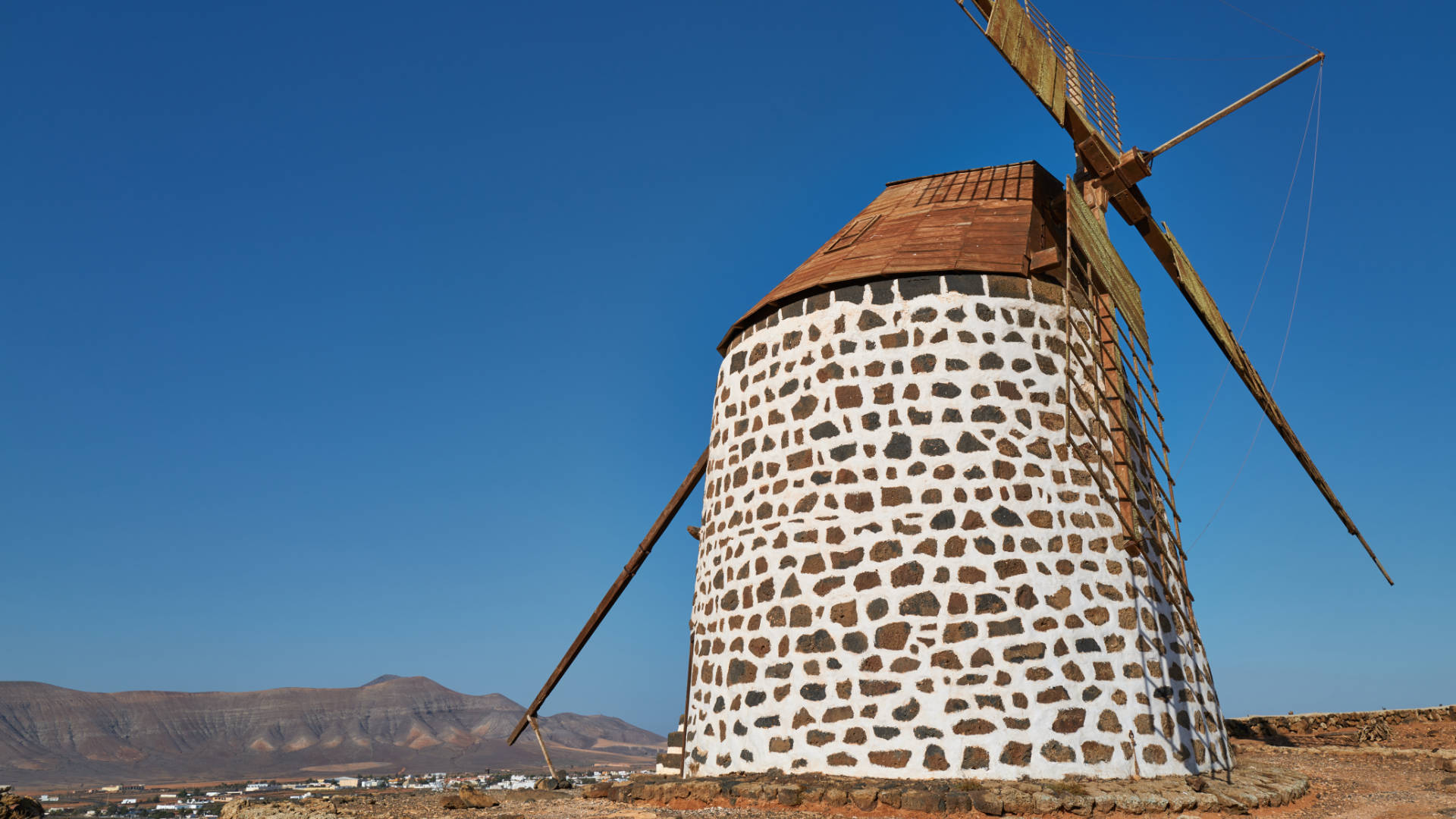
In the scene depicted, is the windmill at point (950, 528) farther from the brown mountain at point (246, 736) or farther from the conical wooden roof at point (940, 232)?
the brown mountain at point (246, 736)

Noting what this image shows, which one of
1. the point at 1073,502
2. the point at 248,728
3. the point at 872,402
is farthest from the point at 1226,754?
the point at 248,728

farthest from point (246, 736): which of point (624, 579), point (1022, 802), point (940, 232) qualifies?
point (1022, 802)

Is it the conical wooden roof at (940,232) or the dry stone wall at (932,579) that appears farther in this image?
the conical wooden roof at (940,232)

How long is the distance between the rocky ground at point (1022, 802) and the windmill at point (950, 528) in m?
0.58

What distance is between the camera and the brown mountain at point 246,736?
62.3 meters

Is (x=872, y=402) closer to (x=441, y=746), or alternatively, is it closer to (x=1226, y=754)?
(x=1226, y=754)

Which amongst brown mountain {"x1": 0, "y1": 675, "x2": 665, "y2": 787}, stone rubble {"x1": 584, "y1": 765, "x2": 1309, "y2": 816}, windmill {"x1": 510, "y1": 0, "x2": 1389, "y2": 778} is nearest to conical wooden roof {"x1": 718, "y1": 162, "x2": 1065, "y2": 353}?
windmill {"x1": 510, "y1": 0, "x2": 1389, "y2": 778}

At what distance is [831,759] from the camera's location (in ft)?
29.5

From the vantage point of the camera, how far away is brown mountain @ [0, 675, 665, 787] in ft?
205

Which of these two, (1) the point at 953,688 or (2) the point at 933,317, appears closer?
(1) the point at 953,688

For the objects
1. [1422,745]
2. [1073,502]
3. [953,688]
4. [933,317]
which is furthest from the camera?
[1422,745]

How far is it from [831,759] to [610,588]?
577 cm

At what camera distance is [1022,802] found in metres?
7.66

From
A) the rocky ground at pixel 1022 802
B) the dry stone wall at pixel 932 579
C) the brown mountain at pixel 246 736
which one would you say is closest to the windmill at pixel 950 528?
the dry stone wall at pixel 932 579
